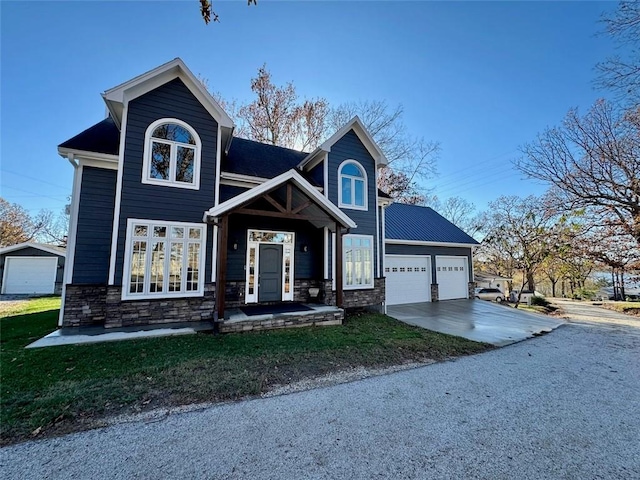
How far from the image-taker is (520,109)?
12.6 metres

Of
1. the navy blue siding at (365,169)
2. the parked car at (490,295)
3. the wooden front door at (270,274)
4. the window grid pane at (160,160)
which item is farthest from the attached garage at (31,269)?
the parked car at (490,295)

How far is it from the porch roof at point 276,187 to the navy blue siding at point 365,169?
1609 millimetres

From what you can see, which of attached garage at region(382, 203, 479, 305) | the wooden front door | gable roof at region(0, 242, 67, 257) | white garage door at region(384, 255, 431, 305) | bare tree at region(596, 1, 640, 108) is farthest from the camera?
gable roof at region(0, 242, 67, 257)

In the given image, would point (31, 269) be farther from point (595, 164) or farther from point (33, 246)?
point (595, 164)

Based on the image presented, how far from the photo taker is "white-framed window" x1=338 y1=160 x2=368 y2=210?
33.8 feet

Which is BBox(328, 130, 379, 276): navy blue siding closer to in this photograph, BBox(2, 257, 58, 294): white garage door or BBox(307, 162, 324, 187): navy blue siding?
BBox(307, 162, 324, 187): navy blue siding

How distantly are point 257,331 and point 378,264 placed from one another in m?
5.45

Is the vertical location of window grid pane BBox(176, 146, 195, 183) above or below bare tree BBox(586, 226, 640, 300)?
above

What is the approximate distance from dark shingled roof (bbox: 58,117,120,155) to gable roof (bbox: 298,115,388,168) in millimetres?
6033

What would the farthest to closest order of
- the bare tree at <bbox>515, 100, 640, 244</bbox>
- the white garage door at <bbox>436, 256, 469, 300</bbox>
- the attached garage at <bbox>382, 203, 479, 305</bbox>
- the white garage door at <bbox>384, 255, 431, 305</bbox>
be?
the white garage door at <bbox>436, 256, 469, 300</bbox> → the attached garage at <bbox>382, 203, 479, 305</bbox> → the white garage door at <bbox>384, 255, 431, 305</bbox> → the bare tree at <bbox>515, 100, 640, 244</bbox>

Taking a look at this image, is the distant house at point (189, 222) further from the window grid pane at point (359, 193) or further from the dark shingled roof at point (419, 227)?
the dark shingled roof at point (419, 227)

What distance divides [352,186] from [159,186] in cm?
632

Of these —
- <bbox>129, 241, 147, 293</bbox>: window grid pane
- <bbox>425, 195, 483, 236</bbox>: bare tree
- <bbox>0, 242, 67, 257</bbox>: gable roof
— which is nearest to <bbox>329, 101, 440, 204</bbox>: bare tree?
<bbox>425, 195, 483, 236</bbox>: bare tree

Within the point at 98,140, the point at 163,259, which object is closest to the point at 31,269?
the point at 98,140
